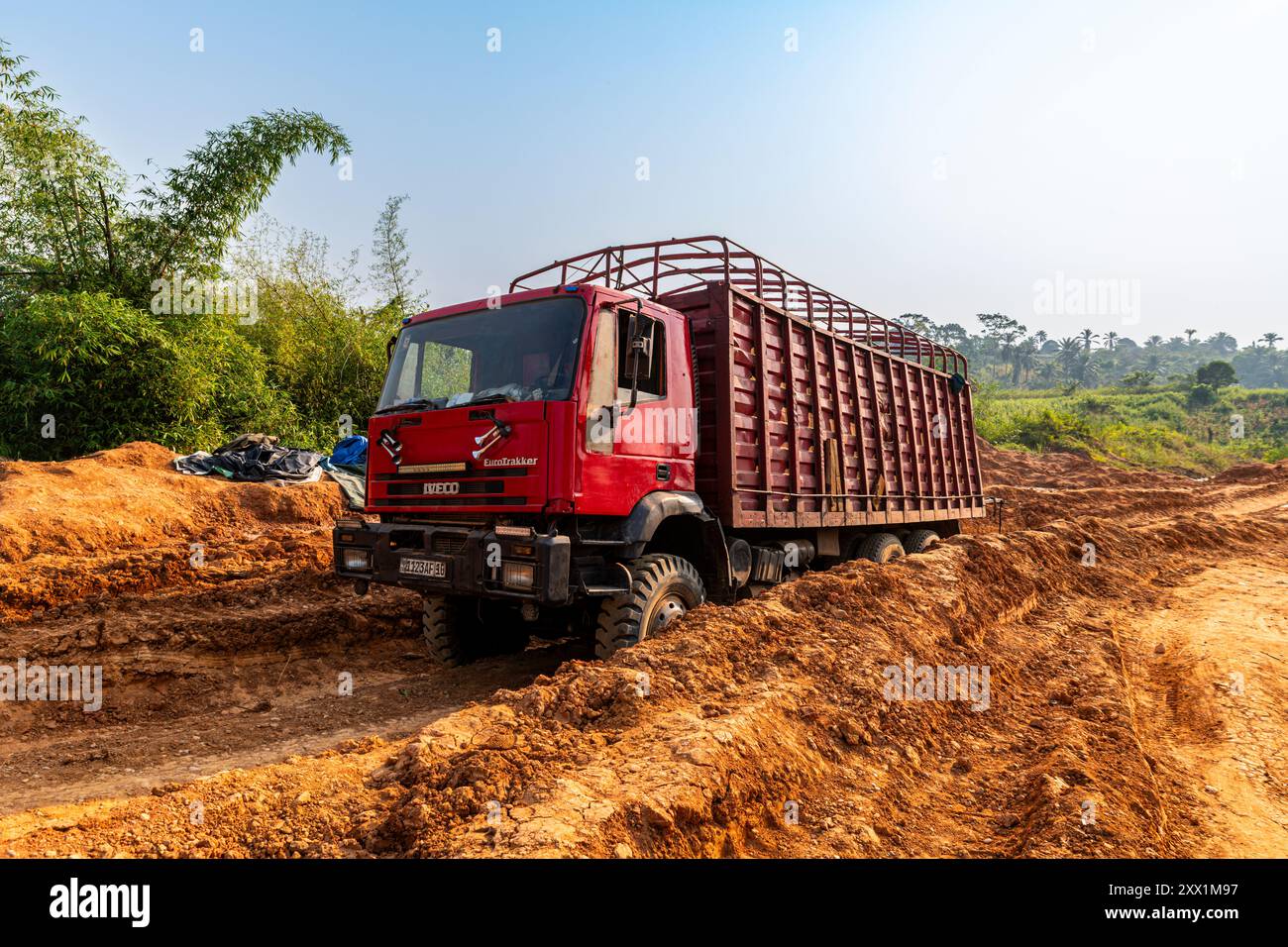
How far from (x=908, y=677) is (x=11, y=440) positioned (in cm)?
1228

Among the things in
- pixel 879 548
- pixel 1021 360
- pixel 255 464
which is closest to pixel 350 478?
pixel 255 464

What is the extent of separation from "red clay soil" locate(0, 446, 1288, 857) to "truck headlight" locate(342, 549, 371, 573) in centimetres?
102

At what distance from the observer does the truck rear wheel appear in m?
6.13

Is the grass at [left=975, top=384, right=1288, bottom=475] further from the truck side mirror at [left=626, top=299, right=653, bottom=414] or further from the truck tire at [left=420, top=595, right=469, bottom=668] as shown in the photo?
the truck tire at [left=420, top=595, right=469, bottom=668]

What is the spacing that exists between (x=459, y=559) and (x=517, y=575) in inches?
19.1

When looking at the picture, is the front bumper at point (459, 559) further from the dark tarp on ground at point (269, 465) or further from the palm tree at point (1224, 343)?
the palm tree at point (1224, 343)

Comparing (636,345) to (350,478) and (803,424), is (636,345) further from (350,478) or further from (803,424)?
(350,478)

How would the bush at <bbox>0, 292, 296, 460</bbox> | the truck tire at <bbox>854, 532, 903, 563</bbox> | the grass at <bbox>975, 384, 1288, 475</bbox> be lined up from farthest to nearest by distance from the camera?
the grass at <bbox>975, 384, 1288, 475</bbox> < the bush at <bbox>0, 292, 296, 460</bbox> < the truck tire at <bbox>854, 532, 903, 563</bbox>

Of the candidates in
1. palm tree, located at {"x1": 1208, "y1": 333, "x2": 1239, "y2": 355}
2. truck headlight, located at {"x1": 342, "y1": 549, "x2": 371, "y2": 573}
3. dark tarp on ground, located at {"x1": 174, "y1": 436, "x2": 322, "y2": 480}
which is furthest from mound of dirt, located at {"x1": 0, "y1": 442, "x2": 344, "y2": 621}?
palm tree, located at {"x1": 1208, "y1": 333, "x2": 1239, "y2": 355}

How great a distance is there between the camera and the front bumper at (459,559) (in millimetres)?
4547

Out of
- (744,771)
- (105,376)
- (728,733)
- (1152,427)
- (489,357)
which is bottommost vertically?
(744,771)

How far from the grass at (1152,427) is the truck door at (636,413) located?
31086mm

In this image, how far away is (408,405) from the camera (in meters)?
5.44
